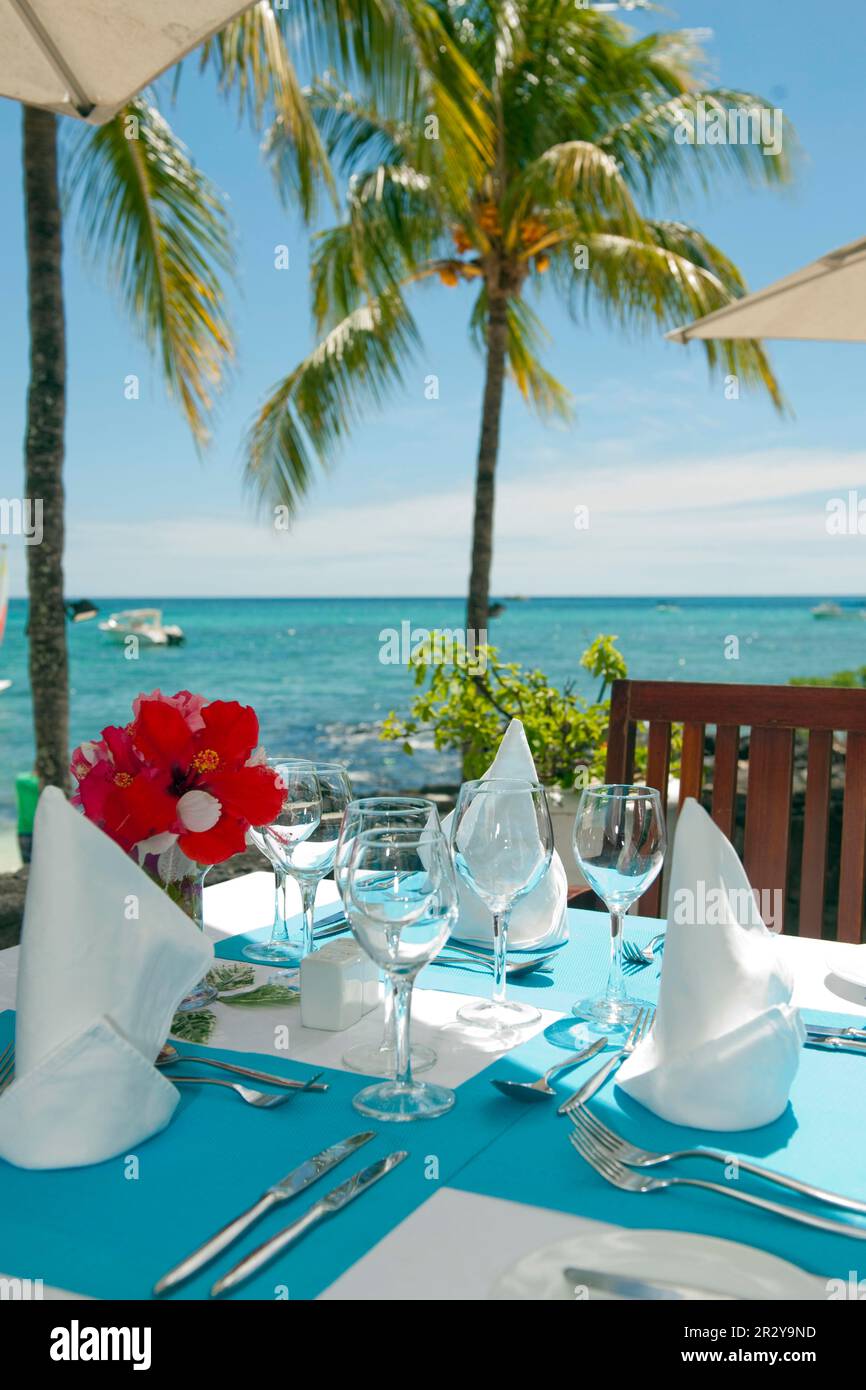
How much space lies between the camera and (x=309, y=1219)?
74cm

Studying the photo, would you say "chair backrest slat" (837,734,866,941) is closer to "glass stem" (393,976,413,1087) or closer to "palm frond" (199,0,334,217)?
"glass stem" (393,976,413,1087)

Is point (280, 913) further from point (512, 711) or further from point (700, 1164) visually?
point (512, 711)

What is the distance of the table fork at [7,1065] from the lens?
955mm

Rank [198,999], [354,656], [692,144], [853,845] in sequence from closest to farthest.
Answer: [198,999] < [853,845] < [692,144] < [354,656]

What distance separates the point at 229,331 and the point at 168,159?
92 centimetres

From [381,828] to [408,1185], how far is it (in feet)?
0.89

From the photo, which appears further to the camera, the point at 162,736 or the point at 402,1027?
the point at 162,736

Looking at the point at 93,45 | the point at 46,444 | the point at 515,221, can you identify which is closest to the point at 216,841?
the point at 93,45

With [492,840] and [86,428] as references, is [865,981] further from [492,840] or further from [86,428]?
[86,428]

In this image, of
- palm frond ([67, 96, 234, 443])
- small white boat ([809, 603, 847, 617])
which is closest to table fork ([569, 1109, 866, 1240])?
palm frond ([67, 96, 234, 443])

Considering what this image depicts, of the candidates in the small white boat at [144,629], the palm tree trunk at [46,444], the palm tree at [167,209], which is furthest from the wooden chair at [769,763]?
the small white boat at [144,629]

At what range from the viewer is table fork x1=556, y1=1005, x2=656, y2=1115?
0.94 meters

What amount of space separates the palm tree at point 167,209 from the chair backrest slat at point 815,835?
3.60 metres
